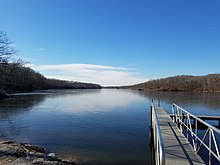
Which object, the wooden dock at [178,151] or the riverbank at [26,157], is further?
the riverbank at [26,157]

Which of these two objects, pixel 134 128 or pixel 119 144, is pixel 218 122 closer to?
pixel 134 128

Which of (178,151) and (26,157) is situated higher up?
(178,151)

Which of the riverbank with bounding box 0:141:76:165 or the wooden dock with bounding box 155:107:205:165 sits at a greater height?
the wooden dock with bounding box 155:107:205:165

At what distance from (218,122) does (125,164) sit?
13.9 meters

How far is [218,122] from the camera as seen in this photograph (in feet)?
67.7

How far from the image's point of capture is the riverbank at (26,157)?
9031mm

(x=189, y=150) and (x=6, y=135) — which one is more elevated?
(x=189, y=150)

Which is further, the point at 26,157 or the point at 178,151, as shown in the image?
the point at 26,157

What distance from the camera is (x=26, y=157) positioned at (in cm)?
973

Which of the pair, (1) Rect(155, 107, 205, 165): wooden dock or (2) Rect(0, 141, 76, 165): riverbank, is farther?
(2) Rect(0, 141, 76, 165): riverbank

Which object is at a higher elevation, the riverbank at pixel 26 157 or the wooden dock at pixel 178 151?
the wooden dock at pixel 178 151

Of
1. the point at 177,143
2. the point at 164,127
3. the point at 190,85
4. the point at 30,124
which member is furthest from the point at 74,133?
the point at 190,85

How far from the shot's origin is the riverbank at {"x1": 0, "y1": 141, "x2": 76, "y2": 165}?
903cm

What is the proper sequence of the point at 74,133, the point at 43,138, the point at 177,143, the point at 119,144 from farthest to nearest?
the point at 74,133
the point at 43,138
the point at 119,144
the point at 177,143
